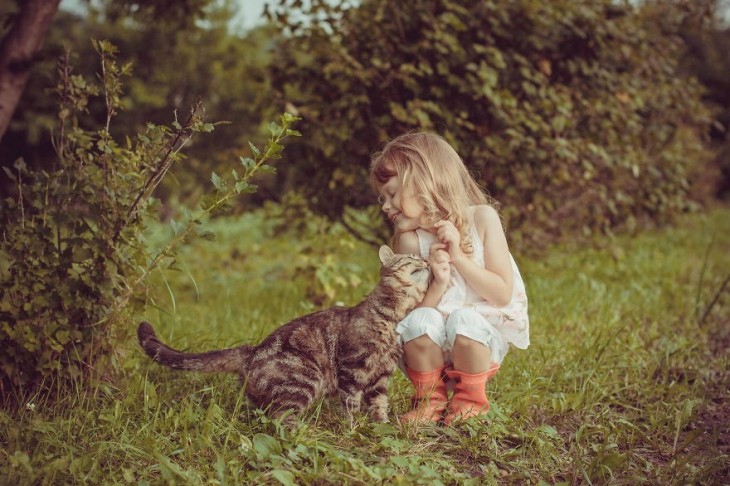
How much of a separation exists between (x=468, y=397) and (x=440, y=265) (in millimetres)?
656

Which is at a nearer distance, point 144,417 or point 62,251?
point 144,417

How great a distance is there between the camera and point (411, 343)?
315 centimetres

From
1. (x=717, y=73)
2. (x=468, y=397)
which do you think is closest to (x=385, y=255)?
(x=468, y=397)

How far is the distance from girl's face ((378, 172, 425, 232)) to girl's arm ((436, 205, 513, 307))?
0.16 m

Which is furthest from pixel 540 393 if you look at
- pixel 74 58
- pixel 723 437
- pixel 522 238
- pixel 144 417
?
pixel 74 58

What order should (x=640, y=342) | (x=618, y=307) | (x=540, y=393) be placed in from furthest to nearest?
(x=618, y=307) → (x=640, y=342) → (x=540, y=393)

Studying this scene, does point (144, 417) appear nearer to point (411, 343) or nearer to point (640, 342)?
point (411, 343)

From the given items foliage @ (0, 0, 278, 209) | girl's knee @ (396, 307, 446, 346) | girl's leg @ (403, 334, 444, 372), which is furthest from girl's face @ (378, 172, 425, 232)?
foliage @ (0, 0, 278, 209)

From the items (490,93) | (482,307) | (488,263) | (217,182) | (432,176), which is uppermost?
(490,93)

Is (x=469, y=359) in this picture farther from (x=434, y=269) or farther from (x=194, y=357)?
(x=194, y=357)

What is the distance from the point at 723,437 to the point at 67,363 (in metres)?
3.36

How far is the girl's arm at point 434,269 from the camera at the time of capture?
10.4 feet

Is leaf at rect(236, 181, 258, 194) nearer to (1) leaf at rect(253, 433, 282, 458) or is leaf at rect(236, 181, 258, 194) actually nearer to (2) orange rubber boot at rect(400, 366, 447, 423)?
(1) leaf at rect(253, 433, 282, 458)

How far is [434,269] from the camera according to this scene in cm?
319
